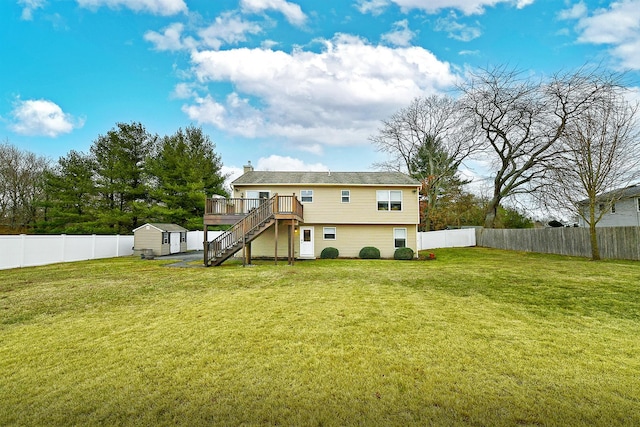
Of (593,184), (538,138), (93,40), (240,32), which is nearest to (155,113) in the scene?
(93,40)

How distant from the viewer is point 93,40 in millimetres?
14805

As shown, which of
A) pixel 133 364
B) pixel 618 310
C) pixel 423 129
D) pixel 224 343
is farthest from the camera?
pixel 423 129

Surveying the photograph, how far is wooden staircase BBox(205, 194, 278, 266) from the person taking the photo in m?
14.5

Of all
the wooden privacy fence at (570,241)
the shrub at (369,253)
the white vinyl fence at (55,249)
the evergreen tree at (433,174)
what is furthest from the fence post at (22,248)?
the wooden privacy fence at (570,241)

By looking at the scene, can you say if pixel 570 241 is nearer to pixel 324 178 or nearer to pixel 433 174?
pixel 433 174

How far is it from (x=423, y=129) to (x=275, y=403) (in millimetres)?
30557

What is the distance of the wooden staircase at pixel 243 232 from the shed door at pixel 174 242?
9848 mm

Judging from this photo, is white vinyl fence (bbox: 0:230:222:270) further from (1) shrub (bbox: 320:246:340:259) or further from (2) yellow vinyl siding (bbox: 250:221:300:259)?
(1) shrub (bbox: 320:246:340:259)

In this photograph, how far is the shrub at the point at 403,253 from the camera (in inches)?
718

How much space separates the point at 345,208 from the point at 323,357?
1470 centimetres

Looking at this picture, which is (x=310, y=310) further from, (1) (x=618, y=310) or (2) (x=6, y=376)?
(1) (x=618, y=310)

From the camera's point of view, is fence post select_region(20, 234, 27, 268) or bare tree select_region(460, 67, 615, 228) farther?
bare tree select_region(460, 67, 615, 228)

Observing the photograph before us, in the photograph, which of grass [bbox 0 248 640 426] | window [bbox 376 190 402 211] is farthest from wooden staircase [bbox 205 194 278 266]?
window [bbox 376 190 402 211]

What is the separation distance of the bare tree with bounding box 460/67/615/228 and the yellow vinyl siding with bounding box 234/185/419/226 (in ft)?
41.6
